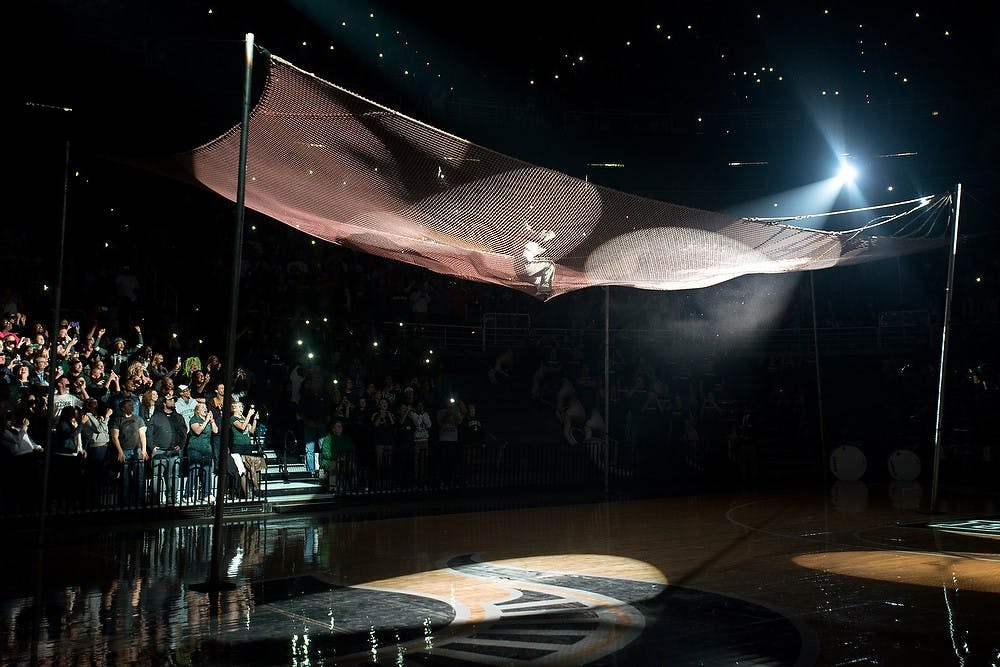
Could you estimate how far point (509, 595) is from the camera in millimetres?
7969

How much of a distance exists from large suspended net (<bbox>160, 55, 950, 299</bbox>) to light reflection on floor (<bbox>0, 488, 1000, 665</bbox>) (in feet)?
11.7

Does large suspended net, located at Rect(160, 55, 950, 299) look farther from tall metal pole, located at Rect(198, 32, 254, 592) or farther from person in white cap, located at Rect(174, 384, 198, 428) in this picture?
person in white cap, located at Rect(174, 384, 198, 428)

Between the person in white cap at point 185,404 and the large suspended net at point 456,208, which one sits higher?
the large suspended net at point 456,208

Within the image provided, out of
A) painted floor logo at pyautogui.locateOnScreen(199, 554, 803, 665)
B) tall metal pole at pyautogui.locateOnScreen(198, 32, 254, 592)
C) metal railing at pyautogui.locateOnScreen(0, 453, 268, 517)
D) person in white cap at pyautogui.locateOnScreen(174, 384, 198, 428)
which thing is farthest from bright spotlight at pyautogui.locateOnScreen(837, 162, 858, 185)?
tall metal pole at pyautogui.locateOnScreen(198, 32, 254, 592)

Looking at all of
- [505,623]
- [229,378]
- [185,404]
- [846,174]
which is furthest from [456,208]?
[846,174]

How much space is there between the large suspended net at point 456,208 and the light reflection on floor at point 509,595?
355 cm

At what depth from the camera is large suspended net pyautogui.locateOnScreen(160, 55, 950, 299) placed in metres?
8.22

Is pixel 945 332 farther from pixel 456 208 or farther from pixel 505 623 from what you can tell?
pixel 505 623

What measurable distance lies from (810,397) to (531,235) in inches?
671

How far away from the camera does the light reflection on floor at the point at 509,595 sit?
19.7 feet

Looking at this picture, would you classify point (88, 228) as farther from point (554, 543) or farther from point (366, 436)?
point (554, 543)

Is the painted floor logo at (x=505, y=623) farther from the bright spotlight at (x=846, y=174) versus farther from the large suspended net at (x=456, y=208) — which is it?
the bright spotlight at (x=846, y=174)

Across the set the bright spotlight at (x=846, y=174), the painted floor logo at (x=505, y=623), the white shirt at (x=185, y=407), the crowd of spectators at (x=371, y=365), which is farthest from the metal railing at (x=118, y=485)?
the bright spotlight at (x=846, y=174)

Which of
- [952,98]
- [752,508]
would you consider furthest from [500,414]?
[952,98]
